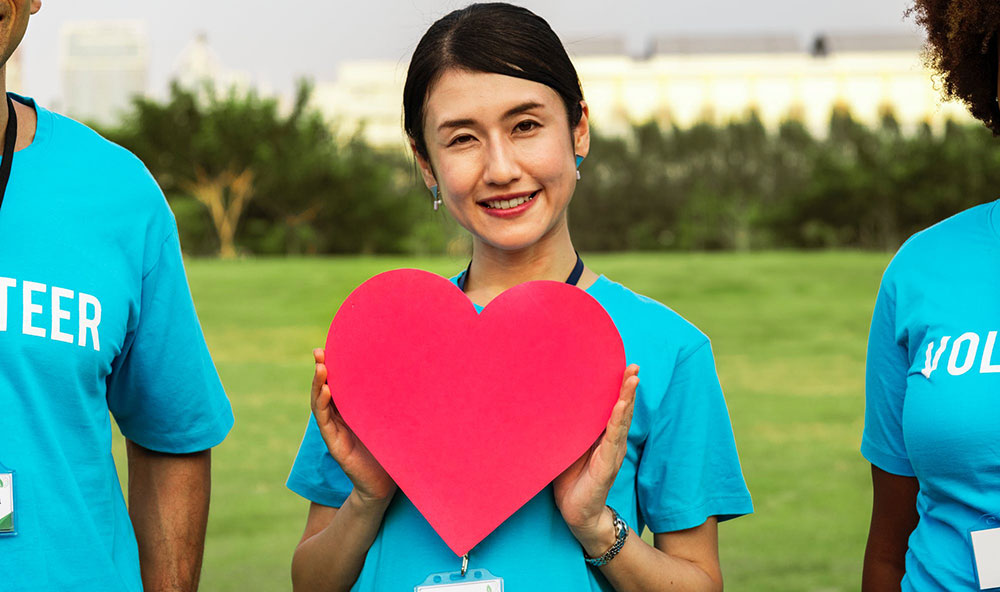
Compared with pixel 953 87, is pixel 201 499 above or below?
below

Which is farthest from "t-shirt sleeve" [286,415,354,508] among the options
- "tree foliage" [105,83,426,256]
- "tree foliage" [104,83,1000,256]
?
"tree foliage" [105,83,426,256]

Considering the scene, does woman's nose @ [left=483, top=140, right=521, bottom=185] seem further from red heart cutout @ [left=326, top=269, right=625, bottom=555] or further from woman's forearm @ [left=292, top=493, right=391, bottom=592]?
woman's forearm @ [left=292, top=493, right=391, bottom=592]

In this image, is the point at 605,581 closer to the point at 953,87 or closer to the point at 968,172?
the point at 953,87

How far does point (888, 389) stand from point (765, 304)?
14500mm

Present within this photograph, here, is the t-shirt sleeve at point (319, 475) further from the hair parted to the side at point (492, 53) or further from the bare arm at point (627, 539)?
the hair parted to the side at point (492, 53)

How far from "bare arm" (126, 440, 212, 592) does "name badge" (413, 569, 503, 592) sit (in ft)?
1.19

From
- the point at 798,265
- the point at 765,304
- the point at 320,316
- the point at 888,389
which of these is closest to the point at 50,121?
the point at 888,389

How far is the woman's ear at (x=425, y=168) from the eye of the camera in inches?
65.8

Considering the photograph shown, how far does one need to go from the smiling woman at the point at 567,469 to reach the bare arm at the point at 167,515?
0.51 ft

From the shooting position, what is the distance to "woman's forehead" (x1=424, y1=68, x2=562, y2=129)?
5.02ft

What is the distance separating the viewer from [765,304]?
1579cm

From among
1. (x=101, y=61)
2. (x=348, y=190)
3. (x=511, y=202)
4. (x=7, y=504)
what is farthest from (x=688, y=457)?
(x=101, y=61)

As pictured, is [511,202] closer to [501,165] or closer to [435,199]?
[501,165]

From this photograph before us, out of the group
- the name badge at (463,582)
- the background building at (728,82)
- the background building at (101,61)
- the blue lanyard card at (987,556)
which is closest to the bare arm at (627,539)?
the name badge at (463,582)
